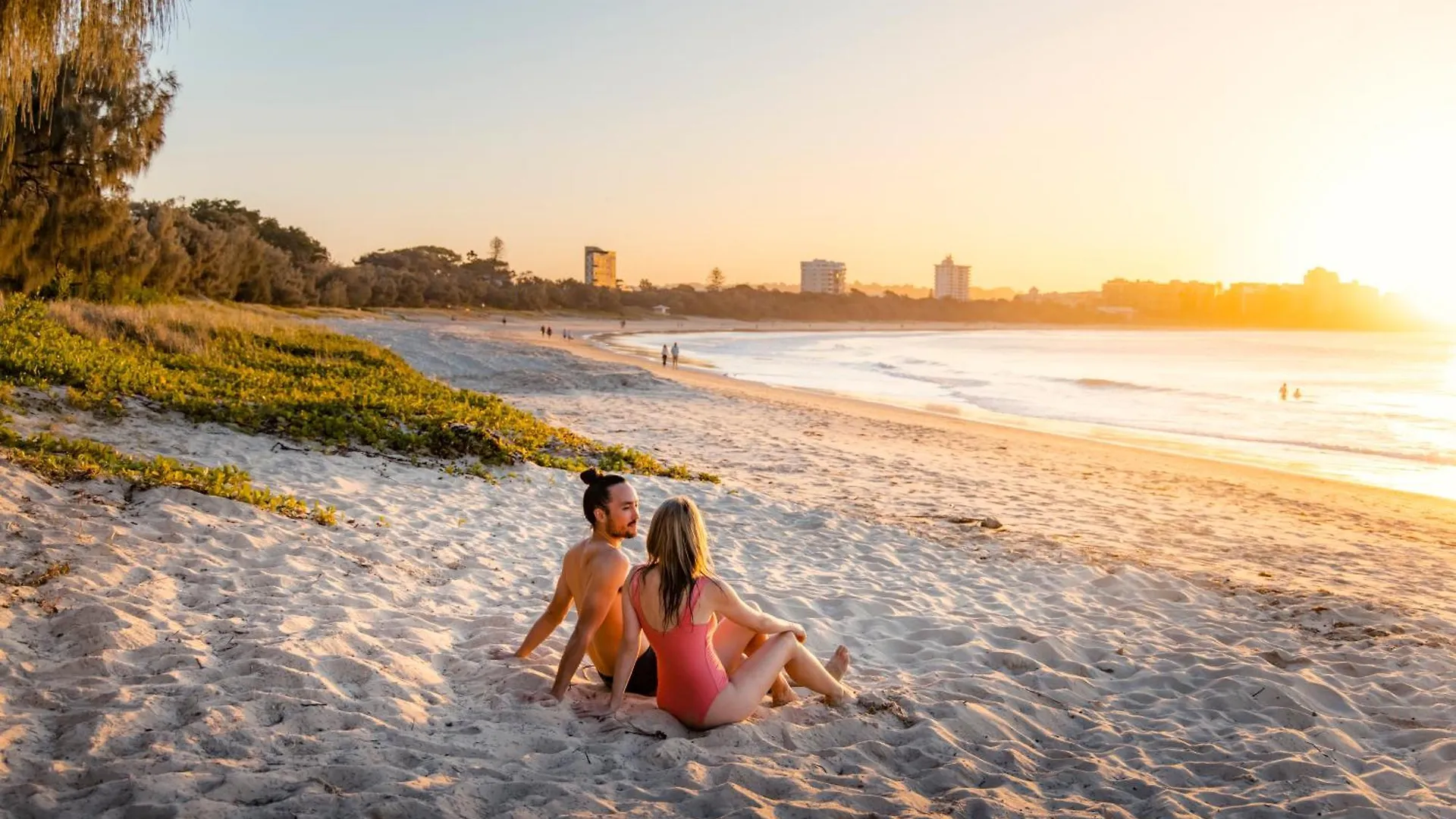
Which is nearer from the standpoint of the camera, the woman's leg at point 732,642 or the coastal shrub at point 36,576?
the woman's leg at point 732,642

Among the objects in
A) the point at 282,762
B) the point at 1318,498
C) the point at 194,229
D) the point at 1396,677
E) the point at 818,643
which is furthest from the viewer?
the point at 194,229

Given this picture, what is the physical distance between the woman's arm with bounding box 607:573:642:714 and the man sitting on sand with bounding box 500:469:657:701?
0.56 feet

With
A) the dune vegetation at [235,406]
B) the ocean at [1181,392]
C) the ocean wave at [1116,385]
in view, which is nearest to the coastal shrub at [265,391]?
the dune vegetation at [235,406]

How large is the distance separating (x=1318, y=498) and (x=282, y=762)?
13.8 m

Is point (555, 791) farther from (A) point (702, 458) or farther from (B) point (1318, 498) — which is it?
(B) point (1318, 498)

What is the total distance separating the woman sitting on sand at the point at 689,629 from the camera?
14.1 feet

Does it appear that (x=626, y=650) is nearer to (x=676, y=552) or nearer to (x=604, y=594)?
(x=604, y=594)

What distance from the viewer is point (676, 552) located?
427 cm

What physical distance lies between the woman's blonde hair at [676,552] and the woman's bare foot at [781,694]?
29.2 inches

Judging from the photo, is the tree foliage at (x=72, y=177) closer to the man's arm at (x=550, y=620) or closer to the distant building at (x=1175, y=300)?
the man's arm at (x=550, y=620)

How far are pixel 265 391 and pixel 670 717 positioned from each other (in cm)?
938

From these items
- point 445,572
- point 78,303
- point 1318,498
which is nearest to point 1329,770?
point 445,572

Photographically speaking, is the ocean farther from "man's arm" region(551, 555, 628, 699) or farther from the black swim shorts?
"man's arm" region(551, 555, 628, 699)

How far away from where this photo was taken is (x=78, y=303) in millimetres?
18109
